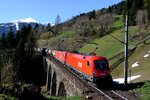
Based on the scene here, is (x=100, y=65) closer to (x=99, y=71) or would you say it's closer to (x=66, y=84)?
(x=99, y=71)

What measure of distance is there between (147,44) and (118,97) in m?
42.6

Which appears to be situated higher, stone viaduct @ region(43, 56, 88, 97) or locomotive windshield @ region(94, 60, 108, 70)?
locomotive windshield @ region(94, 60, 108, 70)

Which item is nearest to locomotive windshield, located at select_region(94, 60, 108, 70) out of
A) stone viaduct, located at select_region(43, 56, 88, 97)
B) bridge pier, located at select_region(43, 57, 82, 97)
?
stone viaduct, located at select_region(43, 56, 88, 97)

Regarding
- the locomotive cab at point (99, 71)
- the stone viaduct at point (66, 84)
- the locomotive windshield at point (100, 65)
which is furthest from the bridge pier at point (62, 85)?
the locomotive windshield at point (100, 65)

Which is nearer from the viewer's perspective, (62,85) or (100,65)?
(100,65)

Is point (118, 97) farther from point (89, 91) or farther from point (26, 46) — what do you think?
point (26, 46)

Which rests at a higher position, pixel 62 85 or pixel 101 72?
pixel 101 72

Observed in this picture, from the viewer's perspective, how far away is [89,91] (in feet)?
92.9

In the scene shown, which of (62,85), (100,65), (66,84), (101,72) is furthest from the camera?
(62,85)

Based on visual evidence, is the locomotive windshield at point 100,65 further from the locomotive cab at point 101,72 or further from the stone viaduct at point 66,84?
the stone viaduct at point 66,84

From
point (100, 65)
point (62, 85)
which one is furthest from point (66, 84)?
point (100, 65)

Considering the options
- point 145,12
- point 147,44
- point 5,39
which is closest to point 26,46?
point 5,39

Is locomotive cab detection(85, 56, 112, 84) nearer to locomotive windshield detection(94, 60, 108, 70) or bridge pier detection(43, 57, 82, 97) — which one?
locomotive windshield detection(94, 60, 108, 70)

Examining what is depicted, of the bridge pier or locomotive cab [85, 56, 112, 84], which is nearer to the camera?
the bridge pier
